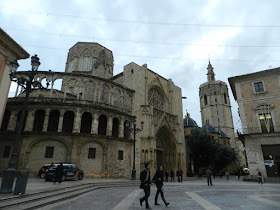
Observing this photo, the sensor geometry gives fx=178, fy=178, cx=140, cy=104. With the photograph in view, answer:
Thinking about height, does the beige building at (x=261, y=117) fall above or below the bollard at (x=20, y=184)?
above

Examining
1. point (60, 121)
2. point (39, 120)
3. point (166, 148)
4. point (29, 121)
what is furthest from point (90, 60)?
point (166, 148)

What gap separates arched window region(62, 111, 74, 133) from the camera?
20.8m

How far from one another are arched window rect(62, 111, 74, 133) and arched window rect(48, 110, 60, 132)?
77 cm

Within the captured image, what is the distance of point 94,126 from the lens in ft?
68.6

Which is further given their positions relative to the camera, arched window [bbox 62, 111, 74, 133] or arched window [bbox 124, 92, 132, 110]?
arched window [bbox 124, 92, 132, 110]

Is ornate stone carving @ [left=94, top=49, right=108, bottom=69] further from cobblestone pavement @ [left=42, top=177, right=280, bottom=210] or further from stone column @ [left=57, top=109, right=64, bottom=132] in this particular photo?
cobblestone pavement @ [left=42, top=177, right=280, bottom=210]

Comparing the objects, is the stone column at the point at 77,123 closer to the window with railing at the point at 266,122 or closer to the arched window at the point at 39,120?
the arched window at the point at 39,120

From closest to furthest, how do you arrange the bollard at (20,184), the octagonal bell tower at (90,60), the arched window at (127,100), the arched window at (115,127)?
the bollard at (20,184) → the arched window at (115,127) → the arched window at (127,100) → the octagonal bell tower at (90,60)

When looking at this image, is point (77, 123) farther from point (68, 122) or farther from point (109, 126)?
point (109, 126)

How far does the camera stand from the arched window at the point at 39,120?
66.5ft

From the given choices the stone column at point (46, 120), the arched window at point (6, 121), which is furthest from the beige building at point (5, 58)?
the arched window at point (6, 121)

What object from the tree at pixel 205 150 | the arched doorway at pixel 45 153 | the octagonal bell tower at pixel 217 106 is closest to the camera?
the arched doorway at pixel 45 153

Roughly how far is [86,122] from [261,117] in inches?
826

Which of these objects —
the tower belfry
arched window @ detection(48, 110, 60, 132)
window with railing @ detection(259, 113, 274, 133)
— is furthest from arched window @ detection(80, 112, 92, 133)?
the tower belfry
